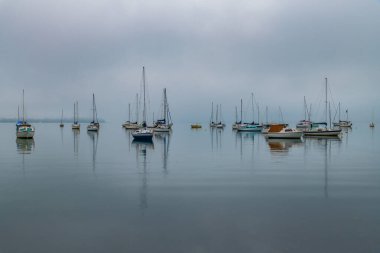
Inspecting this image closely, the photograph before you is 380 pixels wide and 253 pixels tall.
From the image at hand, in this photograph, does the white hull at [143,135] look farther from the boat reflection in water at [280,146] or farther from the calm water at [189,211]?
the calm water at [189,211]

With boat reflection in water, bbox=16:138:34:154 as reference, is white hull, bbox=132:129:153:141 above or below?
above

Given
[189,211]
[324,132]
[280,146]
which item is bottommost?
[189,211]

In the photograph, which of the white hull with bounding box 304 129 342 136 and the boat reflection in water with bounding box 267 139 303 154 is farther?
the white hull with bounding box 304 129 342 136

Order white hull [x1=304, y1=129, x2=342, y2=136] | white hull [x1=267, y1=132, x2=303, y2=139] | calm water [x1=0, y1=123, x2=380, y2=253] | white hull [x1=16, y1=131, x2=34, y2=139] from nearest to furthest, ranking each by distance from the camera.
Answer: calm water [x1=0, y1=123, x2=380, y2=253], white hull [x1=16, y1=131, x2=34, y2=139], white hull [x1=267, y1=132, x2=303, y2=139], white hull [x1=304, y1=129, x2=342, y2=136]

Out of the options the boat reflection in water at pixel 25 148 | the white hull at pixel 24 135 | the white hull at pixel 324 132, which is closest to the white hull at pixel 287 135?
the white hull at pixel 324 132

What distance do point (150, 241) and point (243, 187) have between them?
9.48 m

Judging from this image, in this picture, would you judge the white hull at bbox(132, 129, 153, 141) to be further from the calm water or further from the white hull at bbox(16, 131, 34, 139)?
the calm water

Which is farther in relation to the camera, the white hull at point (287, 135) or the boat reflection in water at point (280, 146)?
the white hull at point (287, 135)

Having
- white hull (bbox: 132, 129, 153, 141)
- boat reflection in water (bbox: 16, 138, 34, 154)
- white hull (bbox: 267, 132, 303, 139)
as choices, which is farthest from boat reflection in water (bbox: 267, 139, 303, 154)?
boat reflection in water (bbox: 16, 138, 34, 154)

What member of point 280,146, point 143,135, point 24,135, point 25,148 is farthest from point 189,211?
point 24,135

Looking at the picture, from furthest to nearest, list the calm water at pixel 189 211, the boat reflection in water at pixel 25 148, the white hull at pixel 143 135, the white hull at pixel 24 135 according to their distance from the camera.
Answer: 1. the white hull at pixel 24 135
2. the white hull at pixel 143 135
3. the boat reflection in water at pixel 25 148
4. the calm water at pixel 189 211

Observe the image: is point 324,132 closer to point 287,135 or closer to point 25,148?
point 287,135

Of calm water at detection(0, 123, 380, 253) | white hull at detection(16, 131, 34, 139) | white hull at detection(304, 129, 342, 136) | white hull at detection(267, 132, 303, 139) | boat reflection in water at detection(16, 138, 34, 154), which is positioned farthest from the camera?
white hull at detection(304, 129, 342, 136)

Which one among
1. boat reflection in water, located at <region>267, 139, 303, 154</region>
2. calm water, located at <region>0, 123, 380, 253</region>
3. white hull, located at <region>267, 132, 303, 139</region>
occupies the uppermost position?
white hull, located at <region>267, 132, 303, 139</region>
